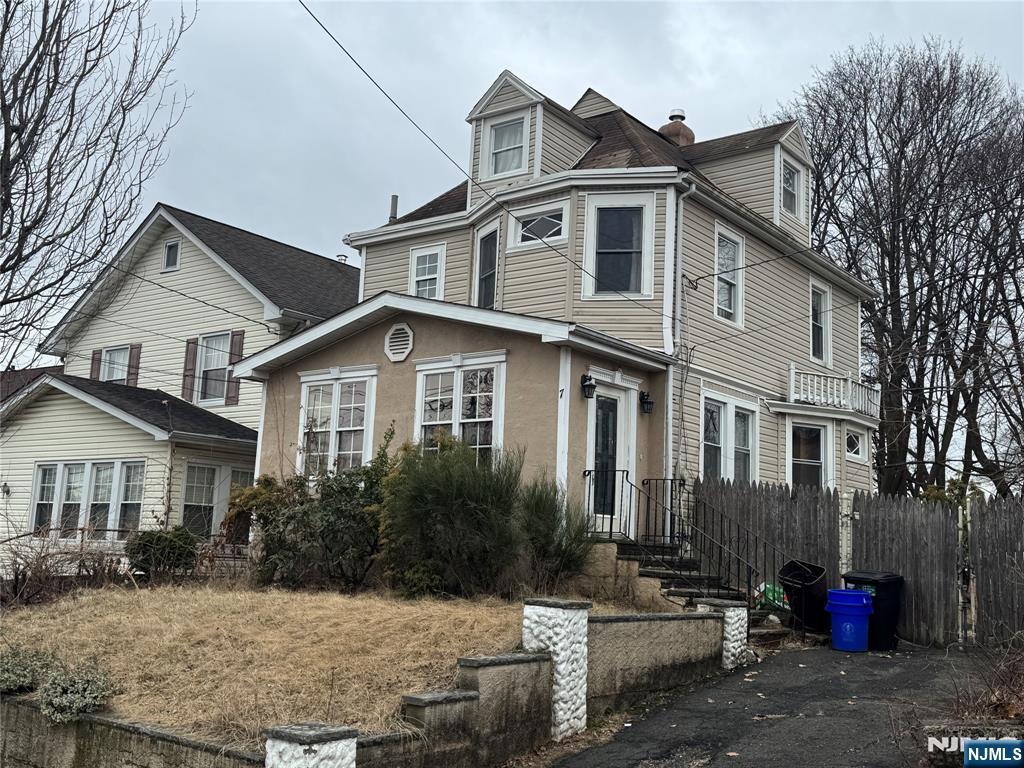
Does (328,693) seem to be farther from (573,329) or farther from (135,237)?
(135,237)

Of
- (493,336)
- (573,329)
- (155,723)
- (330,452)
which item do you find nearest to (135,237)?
(330,452)

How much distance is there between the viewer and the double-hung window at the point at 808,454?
17.4 meters

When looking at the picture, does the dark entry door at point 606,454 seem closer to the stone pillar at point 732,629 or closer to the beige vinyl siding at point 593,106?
the stone pillar at point 732,629

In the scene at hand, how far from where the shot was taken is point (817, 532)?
13.2 meters

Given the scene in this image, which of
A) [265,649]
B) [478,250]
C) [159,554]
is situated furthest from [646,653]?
[478,250]

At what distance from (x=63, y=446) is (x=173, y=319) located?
3.98m

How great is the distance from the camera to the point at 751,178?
1819 cm

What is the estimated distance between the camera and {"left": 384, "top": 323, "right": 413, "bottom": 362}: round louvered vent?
14.8 m

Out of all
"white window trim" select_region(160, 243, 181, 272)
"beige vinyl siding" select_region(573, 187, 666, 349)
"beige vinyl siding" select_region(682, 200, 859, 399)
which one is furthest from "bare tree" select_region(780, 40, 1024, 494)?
"white window trim" select_region(160, 243, 181, 272)

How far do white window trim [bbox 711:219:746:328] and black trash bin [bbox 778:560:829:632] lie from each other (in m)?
5.14

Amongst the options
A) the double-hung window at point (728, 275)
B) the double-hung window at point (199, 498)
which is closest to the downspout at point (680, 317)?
the double-hung window at point (728, 275)

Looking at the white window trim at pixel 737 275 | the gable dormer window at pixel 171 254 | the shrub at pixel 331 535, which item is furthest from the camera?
the gable dormer window at pixel 171 254

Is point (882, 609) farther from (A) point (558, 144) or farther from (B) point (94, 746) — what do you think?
(A) point (558, 144)

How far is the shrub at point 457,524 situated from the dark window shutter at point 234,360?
10.8 metres
